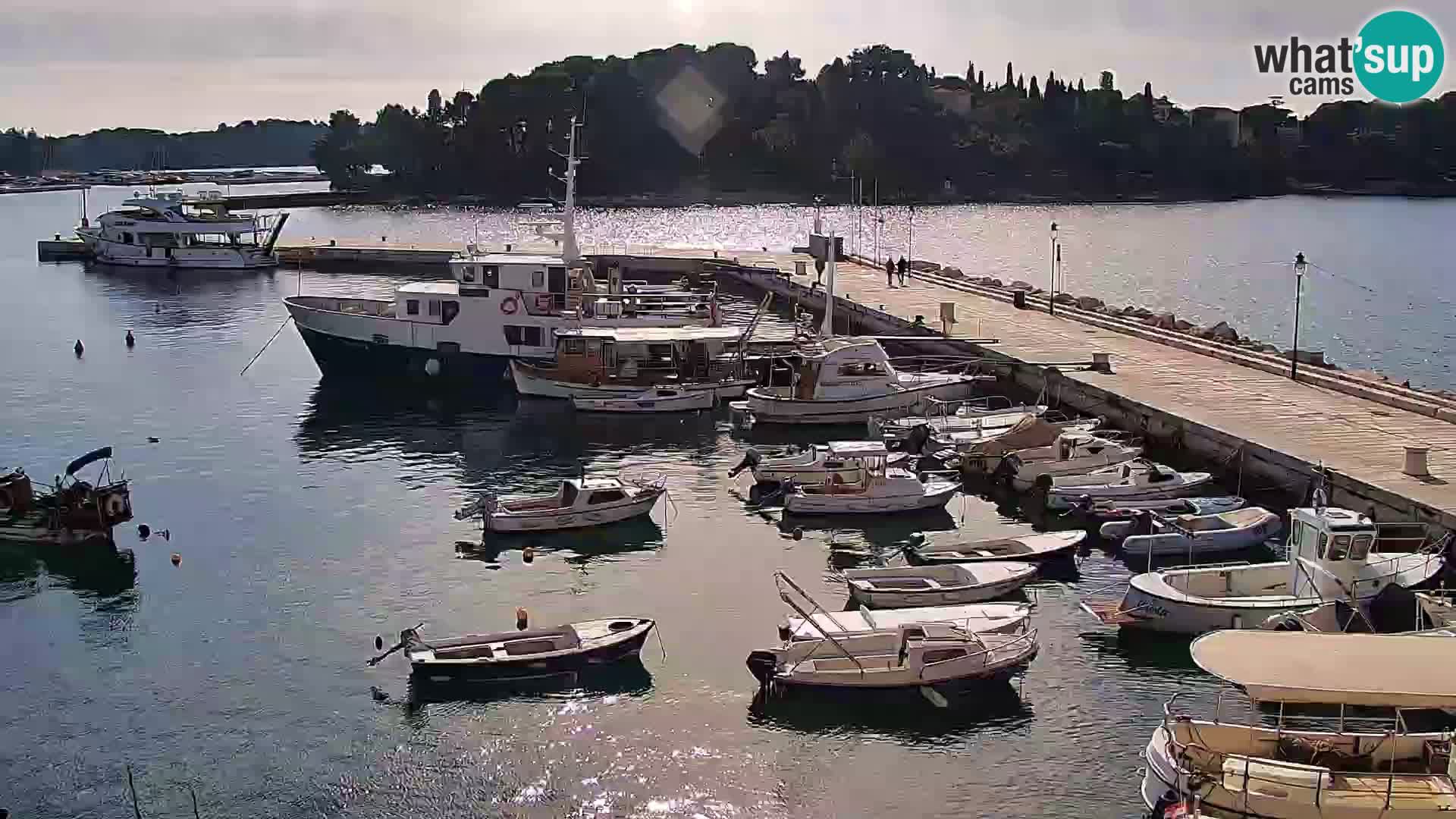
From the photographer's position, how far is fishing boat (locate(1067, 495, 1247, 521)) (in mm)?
35750

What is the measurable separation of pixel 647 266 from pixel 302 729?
234 ft

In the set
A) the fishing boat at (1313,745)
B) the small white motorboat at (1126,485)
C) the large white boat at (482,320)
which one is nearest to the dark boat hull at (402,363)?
the large white boat at (482,320)

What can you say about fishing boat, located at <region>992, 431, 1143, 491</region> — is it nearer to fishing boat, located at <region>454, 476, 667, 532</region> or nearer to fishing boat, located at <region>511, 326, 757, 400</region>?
fishing boat, located at <region>454, 476, 667, 532</region>

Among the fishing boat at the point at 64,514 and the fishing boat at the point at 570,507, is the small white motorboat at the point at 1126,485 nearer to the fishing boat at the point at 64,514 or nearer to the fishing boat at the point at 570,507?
the fishing boat at the point at 570,507

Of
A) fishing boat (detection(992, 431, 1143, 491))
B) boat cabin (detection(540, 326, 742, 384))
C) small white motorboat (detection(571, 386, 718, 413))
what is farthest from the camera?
boat cabin (detection(540, 326, 742, 384))

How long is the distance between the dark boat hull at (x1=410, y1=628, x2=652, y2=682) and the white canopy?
10.8m

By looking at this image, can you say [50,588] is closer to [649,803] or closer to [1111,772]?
[649,803]

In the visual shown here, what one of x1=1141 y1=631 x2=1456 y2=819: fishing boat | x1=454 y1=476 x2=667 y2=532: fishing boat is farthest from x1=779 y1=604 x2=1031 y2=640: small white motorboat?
x1=454 y1=476 x2=667 y2=532: fishing boat

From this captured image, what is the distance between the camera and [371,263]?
106 metres

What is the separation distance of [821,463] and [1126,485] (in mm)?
7640

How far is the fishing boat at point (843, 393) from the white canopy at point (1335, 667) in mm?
26776

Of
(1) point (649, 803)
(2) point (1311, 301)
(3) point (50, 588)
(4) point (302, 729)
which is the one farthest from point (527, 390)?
(2) point (1311, 301)

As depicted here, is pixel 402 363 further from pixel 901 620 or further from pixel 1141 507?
pixel 901 620

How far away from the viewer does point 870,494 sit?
37.8 metres
